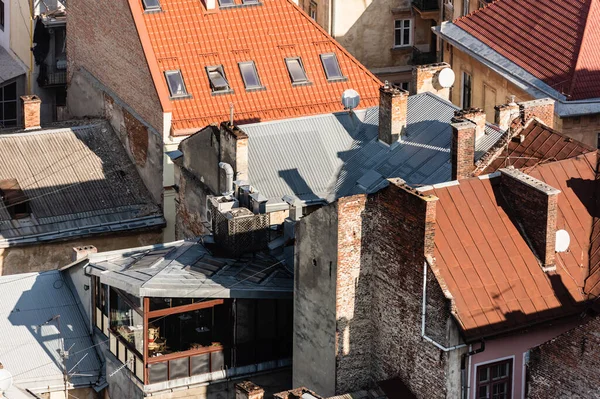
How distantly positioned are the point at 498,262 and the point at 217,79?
21011mm

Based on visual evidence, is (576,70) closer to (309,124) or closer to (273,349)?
(309,124)

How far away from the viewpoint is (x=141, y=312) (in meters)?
48.4

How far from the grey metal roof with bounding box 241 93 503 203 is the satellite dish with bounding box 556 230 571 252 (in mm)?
7581

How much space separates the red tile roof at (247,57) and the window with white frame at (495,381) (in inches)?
818

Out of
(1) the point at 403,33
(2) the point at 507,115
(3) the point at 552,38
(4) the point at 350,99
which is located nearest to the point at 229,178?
(4) the point at 350,99

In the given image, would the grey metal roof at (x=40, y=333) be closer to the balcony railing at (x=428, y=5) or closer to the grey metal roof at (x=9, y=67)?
the grey metal roof at (x=9, y=67)

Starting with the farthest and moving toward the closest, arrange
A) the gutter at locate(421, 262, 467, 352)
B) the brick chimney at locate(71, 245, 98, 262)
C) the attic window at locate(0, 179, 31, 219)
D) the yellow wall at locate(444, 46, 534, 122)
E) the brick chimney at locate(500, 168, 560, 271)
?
1. the yellow wall at locate(444, 46, 534, 122)
2. the attic window at locate(0, 179, 31, 219)
3. the brick chimney at locate(71, 245, 98, 262)
4. the brick chimney at locate(500, 168, 560, 271)
5. the gutter at locate(421, 262, 467, 352)

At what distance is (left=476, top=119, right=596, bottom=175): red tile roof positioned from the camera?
4962 centimetres

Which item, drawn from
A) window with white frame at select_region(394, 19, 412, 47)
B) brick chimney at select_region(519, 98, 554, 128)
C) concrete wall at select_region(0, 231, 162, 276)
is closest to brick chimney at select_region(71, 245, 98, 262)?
concrete wall at select_region(0, 231, 162, 276)

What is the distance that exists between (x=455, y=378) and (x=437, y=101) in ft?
49.8

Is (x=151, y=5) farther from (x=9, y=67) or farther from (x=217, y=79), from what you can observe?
(x=9, y=67)

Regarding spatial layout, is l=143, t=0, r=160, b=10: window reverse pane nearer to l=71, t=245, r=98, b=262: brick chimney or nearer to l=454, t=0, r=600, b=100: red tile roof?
l=71, t=245, r=98, b=262: brick chimney

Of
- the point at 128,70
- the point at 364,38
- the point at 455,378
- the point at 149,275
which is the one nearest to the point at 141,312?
the point at 149,275

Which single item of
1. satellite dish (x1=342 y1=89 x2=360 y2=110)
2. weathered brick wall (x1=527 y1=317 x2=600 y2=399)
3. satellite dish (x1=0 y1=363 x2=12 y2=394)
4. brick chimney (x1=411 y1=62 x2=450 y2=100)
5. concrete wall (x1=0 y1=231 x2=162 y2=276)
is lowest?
concrete wall (x1=0 y1=231 x2=162 y2=276)
